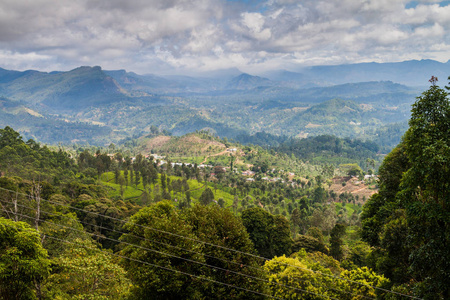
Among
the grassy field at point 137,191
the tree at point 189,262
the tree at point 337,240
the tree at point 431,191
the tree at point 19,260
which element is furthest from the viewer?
the grassy field at point 137,191

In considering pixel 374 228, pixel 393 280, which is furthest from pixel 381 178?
pixel 393 280

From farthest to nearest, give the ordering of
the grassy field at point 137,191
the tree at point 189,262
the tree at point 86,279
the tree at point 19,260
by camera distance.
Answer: the grassy field at point 137,191 < the tree at point 86,279 < the tree at point 189,262 < the tree at point 19,260

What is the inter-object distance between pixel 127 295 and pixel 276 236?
29.2 meters

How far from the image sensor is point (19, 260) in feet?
48.3

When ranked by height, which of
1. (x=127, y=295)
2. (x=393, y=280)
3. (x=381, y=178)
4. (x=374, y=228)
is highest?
(x=381, y=178)

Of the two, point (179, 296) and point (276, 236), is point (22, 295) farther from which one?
point (276, 236)

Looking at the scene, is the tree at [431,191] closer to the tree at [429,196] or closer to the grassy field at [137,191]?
the tree at [429,196]

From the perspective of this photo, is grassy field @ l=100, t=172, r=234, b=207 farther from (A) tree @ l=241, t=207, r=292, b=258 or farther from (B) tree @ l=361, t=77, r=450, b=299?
(B) tree @ l=361, t=77, r=450, b=299

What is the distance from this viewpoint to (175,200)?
8919 cm

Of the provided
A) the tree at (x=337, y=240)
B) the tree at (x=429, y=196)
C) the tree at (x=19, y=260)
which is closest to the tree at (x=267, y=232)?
the tree at (x=337, y=240)

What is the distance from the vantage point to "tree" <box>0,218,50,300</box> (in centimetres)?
1462

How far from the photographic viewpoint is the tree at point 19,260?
14.6m

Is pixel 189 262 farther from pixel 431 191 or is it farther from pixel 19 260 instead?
pixel 431 191

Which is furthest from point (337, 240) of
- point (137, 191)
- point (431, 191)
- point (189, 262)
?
point (137, 191)
